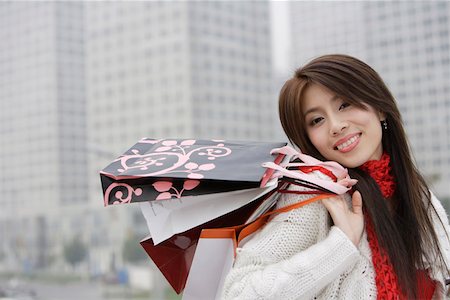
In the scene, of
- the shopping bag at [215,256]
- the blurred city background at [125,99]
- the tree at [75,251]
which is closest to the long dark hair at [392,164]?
the shopping bag at [215,256]

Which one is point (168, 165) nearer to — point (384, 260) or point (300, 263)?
point (300, 263)

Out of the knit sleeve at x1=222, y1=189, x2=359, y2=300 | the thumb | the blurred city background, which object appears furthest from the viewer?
the blurred city background

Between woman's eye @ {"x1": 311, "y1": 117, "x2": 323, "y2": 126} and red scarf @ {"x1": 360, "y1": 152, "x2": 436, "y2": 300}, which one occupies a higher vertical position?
woman's eye @ {"x1": 311, "y1": 117, "x2": 323, "y2": 126}

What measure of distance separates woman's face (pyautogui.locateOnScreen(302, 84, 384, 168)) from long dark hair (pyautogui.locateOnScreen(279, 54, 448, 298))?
0.03 ft

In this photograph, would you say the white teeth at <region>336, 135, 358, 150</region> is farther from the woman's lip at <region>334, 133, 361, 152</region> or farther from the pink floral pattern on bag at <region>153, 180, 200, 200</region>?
the pink floral pattern on bag at <region>153, 180, 200, 200</region>

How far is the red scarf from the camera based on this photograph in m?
0.80

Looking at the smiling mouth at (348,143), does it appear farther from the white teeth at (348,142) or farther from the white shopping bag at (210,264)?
the white shopping bag at (210,264)

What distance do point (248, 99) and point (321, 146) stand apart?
35478 millimetres

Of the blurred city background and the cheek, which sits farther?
the blurred city background

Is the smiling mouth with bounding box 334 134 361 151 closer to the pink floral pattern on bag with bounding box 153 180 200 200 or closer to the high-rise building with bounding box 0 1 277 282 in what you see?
the pink floral pattern on bag with bounding box 153 180 200 200

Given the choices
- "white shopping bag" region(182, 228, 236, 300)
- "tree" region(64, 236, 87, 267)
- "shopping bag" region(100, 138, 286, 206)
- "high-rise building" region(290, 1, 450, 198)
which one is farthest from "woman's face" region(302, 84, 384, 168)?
"tree" region(64, 236, 87, 267)

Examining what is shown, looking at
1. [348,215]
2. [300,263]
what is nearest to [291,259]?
[300,263]

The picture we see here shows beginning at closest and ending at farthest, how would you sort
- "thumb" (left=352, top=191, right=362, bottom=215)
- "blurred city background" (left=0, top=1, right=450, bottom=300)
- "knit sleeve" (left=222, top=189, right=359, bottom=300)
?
"knit sleeve" (left=222, top=189, right=359, bottom=300) → "thumb" (left=352, top=191, right=362, bottom=215) → "blurred city background" (left=0, top=1, right=450, bottom=300)

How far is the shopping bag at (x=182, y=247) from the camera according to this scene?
787 mm
